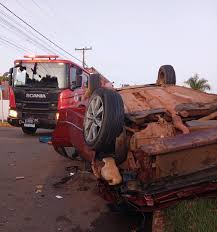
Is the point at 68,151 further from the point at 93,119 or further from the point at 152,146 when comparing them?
the point at 152,146

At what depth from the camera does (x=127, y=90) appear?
20.2 feet

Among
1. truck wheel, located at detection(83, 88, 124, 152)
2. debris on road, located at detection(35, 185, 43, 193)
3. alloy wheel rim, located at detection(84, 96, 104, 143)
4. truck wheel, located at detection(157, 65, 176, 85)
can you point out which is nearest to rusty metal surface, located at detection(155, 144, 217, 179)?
truck wheel, located at detection(83, 88, 124, 152)

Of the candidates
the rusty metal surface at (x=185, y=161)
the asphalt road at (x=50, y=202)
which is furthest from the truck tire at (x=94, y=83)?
the rusty metal surface at (x=185, y=161)

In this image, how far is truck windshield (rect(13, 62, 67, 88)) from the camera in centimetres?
1305

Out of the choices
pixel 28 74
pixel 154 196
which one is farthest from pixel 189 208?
pixel 28 74

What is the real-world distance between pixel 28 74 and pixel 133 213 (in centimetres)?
899

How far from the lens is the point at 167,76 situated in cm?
687

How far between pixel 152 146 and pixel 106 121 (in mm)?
791

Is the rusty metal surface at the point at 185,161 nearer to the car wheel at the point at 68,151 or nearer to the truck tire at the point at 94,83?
the truck tire at the point at 94,83

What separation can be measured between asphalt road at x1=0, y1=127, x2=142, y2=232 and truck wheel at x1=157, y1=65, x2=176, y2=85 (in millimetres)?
2140

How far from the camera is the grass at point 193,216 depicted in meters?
4.09

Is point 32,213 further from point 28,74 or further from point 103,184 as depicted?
point 28,74

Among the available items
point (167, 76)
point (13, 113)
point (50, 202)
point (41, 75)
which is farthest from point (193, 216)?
point (13, 113)

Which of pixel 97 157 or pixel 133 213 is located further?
pixel 133 213
